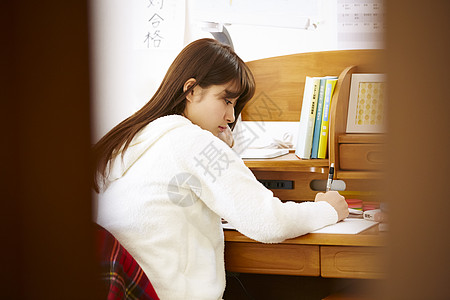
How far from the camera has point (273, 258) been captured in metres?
1.24

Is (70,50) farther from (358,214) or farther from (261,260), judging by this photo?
(358,214)

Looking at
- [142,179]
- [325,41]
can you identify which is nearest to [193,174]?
[142,179]

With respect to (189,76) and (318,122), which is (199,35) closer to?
(318,122)

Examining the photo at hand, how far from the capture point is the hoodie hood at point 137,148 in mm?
1094

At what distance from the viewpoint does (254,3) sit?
79.2 inches

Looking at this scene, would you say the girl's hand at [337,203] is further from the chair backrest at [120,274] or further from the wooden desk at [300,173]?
the chair backrest at [120,274]

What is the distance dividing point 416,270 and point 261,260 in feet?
3.77

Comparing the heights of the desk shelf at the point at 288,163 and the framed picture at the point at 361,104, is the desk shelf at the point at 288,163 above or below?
below

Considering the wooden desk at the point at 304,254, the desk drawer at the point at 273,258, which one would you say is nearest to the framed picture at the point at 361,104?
the wooden desk at the point at 304,254

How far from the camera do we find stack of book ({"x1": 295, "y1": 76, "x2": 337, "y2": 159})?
1.60 m

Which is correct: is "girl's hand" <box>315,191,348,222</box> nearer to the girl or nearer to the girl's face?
the girl

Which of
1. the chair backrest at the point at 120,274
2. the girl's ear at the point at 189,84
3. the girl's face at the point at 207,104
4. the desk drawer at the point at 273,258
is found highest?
the girl's ear at the point at 189,84

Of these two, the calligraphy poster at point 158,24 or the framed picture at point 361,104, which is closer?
the framed picture at point 361,104

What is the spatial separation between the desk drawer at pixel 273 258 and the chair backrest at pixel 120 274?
1.32 feet
